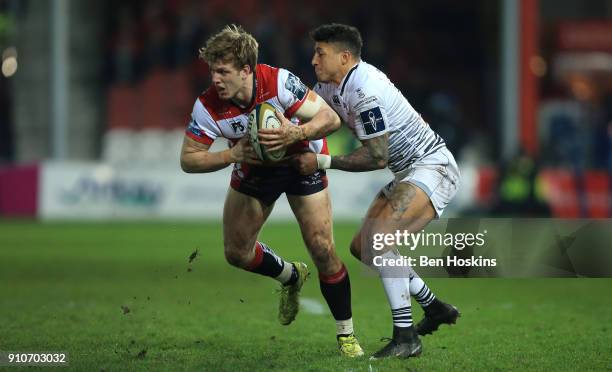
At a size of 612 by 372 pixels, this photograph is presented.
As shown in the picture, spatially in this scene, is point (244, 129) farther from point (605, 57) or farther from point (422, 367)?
point (605, 57)

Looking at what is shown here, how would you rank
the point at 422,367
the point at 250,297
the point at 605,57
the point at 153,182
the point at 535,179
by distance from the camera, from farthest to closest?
the point at 605,57, the point at 153,182, the point at 535,179, the point at 250,297, the point at 422,367

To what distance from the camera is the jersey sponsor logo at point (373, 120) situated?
6770 mm

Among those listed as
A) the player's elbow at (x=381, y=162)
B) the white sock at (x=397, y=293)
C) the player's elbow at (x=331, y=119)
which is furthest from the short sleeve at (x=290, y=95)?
the white sock at (x=397, y=293)

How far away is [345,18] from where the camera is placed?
1025 inches

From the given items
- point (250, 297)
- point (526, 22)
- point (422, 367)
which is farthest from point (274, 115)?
point (526, 22)

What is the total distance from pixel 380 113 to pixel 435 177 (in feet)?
2.15

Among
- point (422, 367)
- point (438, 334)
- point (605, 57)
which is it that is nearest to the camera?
point (422, 367)

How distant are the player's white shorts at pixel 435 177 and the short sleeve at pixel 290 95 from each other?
2.90ft

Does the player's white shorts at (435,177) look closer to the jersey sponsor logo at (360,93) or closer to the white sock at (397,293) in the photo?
the white sock at (397,293)

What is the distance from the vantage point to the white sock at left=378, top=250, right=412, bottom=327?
265 inches

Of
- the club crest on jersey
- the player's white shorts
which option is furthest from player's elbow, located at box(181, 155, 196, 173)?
the player's white shorts

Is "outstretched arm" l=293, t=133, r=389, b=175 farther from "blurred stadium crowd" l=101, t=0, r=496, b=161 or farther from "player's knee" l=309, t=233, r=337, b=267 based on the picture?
"blurred stadium crowd" l=101, t=0, r=496, b=161

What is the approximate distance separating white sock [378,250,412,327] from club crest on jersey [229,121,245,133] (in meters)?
1.27

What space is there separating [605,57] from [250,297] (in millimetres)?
18148
